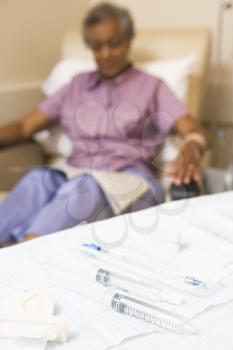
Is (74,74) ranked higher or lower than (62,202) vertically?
higher

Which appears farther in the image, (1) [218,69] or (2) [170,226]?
(1) [218,69]

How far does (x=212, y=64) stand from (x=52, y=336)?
1.72 metres

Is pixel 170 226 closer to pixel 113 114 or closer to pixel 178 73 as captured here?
pixel 113 114

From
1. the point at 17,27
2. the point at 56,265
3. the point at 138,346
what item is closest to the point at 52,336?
the point at 138,346

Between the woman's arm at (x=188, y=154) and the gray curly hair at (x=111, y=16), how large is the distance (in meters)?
0.38

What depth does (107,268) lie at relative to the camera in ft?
2.29

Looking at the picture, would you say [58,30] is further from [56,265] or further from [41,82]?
[56,265]

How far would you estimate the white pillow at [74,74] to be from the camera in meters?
1.72

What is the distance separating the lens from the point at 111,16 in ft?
5.42

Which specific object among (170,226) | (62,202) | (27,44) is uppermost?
(27,44)

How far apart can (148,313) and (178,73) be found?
127 centimetres

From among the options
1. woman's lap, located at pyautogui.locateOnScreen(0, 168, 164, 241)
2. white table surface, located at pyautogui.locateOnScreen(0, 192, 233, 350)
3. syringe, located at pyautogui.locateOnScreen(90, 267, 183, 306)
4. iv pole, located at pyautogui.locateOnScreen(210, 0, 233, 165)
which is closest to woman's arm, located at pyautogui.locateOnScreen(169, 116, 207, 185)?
woman's lap, located at pyautogui.locateOnScreen(0, 168, 164, 241)

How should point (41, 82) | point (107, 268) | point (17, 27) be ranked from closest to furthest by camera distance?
point (107, 268)
point (17, 27)
point (41, 82)

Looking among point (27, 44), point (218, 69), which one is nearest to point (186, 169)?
point (218, 69)
